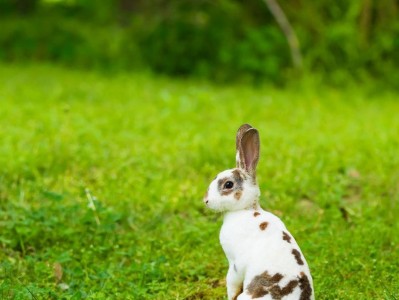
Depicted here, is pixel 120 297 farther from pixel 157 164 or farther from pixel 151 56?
pixel 151 56

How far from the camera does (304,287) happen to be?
286cm

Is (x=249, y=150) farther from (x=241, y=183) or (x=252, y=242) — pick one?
(x=252, y=242)

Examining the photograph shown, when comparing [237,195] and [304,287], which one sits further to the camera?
[237,195]

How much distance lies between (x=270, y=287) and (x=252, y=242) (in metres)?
0.20

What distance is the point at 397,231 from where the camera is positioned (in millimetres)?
4418

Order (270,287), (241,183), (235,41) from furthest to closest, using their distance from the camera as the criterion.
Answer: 1. (235,41)
2. (241,183)
3. (270,287)

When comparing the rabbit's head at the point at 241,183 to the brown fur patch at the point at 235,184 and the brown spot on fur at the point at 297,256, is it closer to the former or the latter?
the brown fur patch at the point at 235,184

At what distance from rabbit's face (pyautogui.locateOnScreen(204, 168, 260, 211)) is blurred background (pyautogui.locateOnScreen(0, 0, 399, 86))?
664 cm

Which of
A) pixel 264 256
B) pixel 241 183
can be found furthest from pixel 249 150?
pixel 264 256

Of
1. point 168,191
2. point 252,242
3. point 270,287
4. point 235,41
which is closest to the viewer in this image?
point 270,287

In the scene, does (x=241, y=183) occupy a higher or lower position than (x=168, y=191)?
higher

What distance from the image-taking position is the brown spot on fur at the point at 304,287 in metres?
2.86

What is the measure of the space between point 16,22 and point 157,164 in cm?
A: 712

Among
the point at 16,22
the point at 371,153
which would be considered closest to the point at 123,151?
the point at 371,153
